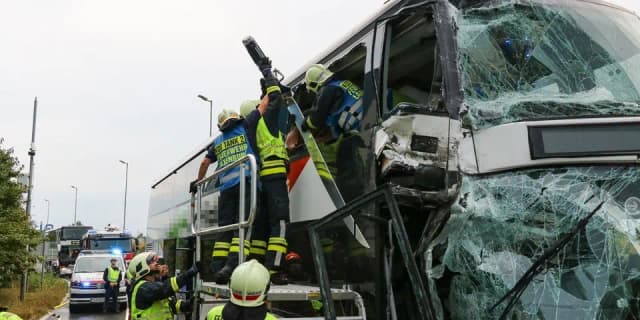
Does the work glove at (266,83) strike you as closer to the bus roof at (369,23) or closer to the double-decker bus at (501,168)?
the bus roof at (369,23)

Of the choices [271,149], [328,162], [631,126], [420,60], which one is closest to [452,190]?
[631,126]

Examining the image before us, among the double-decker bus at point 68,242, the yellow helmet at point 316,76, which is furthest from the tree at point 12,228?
the double-decker bus at point 68,242

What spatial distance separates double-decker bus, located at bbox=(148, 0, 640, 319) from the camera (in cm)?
269

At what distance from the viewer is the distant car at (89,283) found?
17.1 meters

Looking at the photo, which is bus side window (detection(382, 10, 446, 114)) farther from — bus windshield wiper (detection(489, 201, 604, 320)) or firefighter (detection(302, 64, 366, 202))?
bus windshield wiper (detection(489, 201, 604, 320))

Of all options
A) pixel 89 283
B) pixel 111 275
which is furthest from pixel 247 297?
pixel 89 283

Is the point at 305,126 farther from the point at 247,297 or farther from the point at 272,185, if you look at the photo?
the point at 247,297

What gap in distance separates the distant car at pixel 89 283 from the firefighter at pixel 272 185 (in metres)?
13.6

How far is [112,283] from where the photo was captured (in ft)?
54.6

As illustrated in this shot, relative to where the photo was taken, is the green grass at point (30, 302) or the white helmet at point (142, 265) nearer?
the white helmet at point (142, 265)

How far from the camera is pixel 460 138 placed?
3029 millimetres

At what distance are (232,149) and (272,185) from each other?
917 millimetres

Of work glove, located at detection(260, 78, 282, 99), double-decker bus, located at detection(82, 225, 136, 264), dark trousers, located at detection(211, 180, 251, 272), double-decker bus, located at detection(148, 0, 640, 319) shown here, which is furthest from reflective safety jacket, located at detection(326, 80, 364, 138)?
double-decker bus, located at detection(82, 225, 136, 264)

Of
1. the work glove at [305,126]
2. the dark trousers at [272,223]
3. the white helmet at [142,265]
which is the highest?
the work glove at [305,126]
